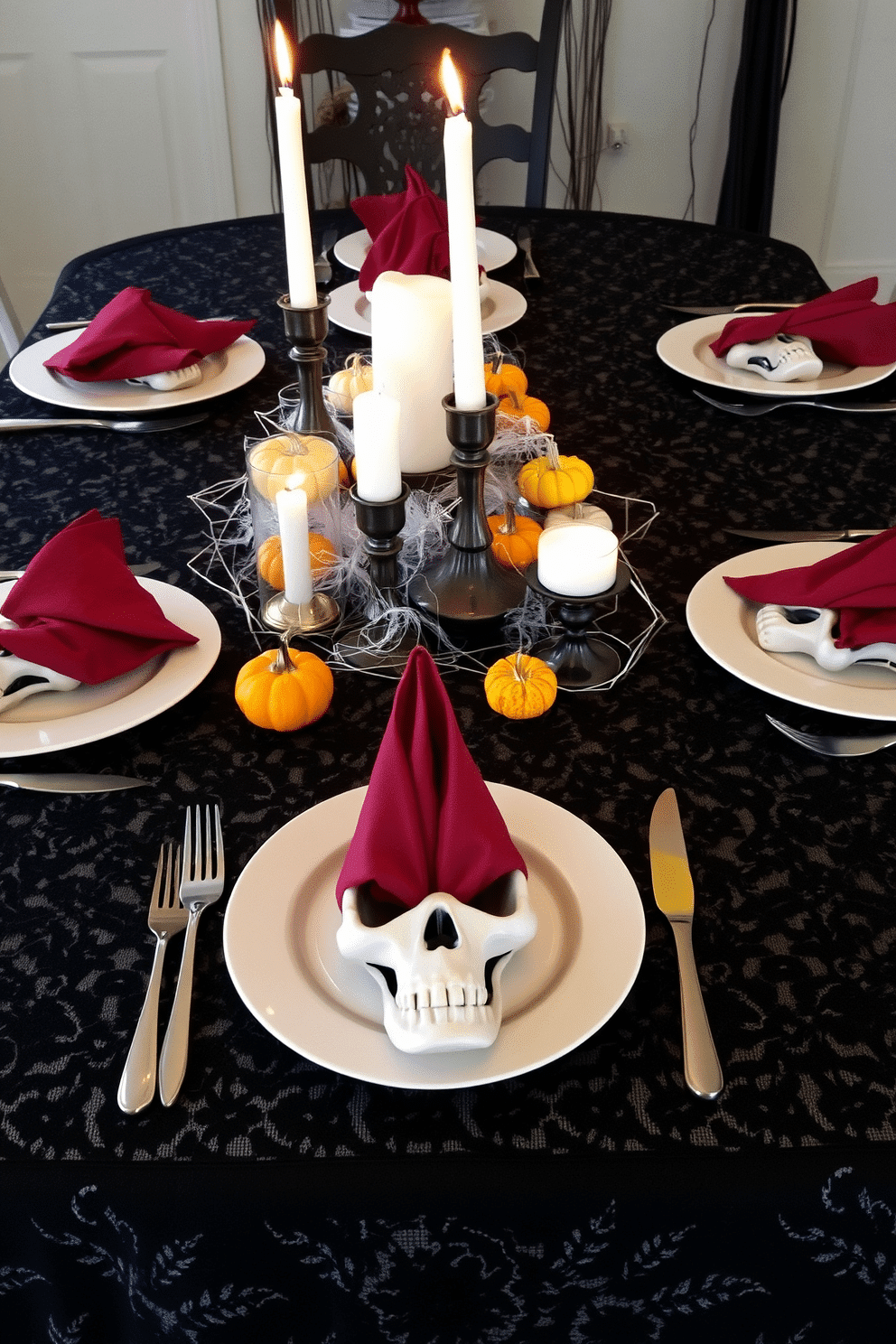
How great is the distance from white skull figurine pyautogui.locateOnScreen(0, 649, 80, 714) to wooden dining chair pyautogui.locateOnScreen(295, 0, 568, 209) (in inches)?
48.5

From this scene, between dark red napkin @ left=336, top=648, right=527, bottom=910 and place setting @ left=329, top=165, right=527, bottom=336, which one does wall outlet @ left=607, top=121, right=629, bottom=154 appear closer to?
place setting @ left=329, top=165, right=527, bottom=336

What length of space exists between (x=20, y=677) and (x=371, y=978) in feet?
1.24

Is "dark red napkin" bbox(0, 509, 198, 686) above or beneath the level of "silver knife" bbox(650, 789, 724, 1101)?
above

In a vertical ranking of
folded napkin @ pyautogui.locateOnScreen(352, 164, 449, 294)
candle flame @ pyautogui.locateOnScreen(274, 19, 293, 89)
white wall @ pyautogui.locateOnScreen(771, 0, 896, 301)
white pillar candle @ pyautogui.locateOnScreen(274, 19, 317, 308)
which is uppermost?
candle flame @ pyautogui.locateOnScreen(274, 19, 293, 89)

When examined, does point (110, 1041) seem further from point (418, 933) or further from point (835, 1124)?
point (835, 1124)

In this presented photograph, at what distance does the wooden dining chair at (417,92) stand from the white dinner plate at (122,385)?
2.05 ft

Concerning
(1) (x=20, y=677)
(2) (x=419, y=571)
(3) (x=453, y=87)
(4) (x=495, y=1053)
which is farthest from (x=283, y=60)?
(4) (x=495, y=1053)

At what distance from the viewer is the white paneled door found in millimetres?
2824

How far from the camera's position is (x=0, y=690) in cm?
77

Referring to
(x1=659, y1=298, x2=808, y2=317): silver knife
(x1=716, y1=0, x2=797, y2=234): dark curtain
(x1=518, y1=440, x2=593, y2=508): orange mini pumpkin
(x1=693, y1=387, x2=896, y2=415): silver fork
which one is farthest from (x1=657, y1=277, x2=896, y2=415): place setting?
(x1=716, y1=0, x2=797, y2=234): dark curtain

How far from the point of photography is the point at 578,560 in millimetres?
741

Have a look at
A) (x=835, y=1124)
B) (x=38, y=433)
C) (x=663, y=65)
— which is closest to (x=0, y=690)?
(x=38, y=433)

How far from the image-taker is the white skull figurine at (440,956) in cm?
51

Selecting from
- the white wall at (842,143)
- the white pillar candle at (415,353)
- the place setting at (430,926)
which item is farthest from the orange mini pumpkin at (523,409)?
the white wall at (842,143)
